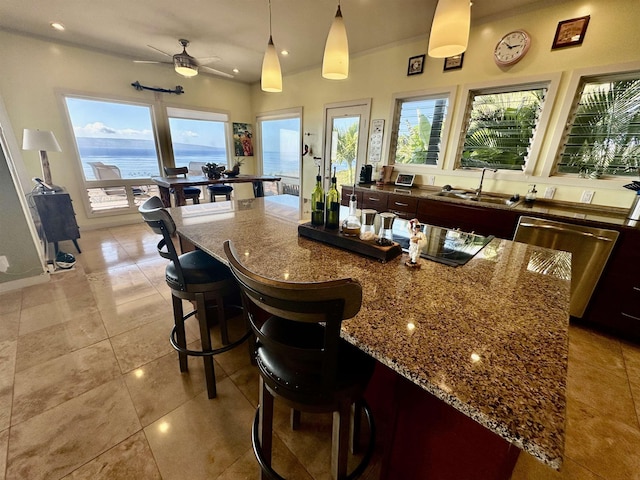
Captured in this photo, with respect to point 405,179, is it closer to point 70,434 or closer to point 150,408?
point 150,408

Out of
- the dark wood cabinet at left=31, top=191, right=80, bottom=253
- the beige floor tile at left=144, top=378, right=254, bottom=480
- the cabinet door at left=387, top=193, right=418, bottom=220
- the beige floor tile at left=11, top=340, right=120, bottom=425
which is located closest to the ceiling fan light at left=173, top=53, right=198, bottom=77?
the dark wood cabinet at left=31, top=191, right=80, bottom=253

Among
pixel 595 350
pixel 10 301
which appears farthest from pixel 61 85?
pixel 595 350

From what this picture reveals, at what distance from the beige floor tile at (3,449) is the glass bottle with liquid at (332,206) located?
6.07 ft

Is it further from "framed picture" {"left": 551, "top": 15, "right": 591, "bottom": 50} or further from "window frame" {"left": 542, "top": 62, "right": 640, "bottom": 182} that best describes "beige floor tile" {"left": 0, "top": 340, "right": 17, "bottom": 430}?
"framed picture" {"left": 551, "top": 15, "right": 591, "bottom": 50}

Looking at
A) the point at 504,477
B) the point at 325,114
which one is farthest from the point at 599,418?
the point at 325,114

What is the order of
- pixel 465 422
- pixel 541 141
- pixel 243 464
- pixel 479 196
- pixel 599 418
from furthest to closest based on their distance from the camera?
pixel 479 196
pixel 541 141
pixel 599 418
pixel 243 464
pixel 465 422

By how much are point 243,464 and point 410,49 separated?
14.4ft

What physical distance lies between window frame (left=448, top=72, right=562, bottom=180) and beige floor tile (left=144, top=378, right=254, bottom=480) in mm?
3386

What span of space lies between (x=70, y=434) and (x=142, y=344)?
0.64m

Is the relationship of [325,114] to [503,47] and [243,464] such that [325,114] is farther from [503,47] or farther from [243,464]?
[243,464]

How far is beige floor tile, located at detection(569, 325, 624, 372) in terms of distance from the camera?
1.86m

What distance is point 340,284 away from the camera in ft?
1.94

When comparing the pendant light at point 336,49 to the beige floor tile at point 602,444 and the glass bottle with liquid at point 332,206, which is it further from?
the beige floor tile at point 602,444

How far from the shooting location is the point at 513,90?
2.78 meters
